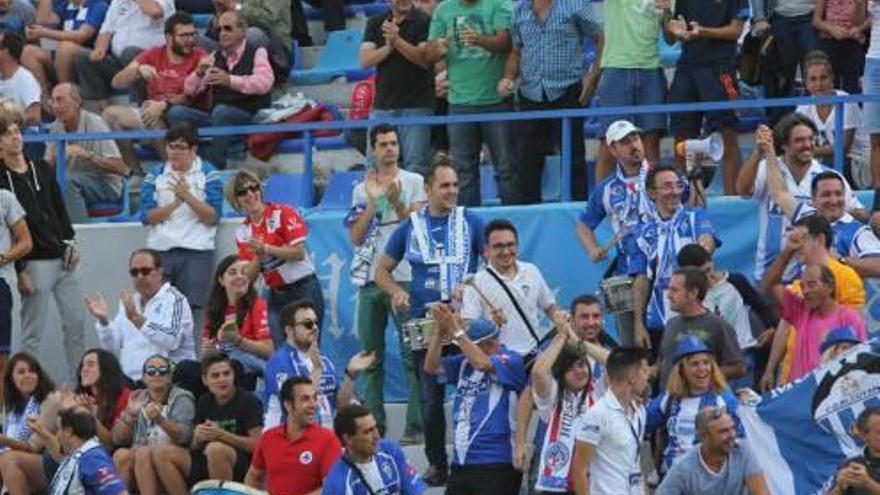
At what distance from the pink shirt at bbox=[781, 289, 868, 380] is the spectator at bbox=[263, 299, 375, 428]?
8.60 feet

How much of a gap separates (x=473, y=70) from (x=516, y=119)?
0.90m

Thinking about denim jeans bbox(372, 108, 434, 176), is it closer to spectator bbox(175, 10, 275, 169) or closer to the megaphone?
spectator bbox(175, 10, 275, 169)

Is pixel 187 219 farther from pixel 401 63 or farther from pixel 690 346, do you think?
pixel 690 346

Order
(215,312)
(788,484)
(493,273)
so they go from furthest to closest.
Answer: (215,312), (493,273), (788,484)

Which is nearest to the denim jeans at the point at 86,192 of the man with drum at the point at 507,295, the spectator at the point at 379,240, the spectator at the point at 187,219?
the spectator at the point at 187,219

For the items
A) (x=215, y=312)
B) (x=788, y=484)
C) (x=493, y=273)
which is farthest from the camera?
(x=215, y=312)

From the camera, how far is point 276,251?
1947cm

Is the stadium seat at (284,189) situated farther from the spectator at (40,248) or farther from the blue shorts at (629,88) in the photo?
the blue shorts at (629,88)

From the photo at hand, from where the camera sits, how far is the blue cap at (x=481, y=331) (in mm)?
17812

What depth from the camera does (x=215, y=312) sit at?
64.4ft

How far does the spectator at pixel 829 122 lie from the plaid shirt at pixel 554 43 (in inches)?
63.8

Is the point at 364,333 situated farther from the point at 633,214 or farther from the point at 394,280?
the point at 633,214

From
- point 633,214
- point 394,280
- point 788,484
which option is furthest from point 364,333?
point 788,484

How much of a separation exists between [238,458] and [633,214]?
2788 mm
